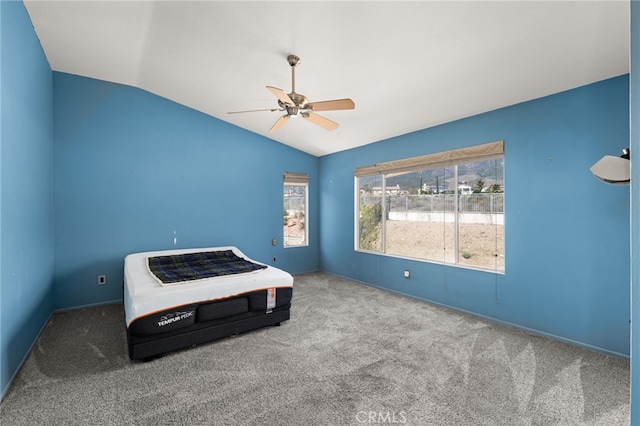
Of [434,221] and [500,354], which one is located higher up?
[434,221]

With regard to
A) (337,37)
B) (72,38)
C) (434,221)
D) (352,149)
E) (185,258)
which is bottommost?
(185,258)

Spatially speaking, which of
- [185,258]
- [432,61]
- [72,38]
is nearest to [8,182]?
[72,38]

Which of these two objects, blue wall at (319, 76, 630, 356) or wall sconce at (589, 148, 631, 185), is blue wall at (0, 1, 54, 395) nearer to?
blue wall at (319, 76, 630, 356)

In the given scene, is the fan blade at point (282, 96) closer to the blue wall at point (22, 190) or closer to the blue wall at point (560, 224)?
the blue wall at point (22, 190)

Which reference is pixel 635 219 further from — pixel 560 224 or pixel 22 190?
pixel 22 190

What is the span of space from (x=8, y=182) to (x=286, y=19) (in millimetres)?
2523

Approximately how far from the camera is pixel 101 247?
420 cm

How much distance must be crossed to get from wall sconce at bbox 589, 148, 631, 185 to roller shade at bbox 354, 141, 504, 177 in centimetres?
115

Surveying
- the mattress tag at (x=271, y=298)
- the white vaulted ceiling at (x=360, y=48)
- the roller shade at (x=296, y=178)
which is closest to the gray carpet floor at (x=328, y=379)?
the mattress tag at (x=271, y=298)

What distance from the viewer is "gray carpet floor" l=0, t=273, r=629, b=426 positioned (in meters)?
1.96

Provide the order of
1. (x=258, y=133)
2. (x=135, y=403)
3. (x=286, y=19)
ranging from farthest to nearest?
1. (x=258, y=133)
2. (x=286, y=19)
3. (x=135, y=403)

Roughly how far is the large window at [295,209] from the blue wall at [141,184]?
26 centimetres

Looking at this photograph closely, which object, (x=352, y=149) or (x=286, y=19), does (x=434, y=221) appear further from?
(x=286, y=19)

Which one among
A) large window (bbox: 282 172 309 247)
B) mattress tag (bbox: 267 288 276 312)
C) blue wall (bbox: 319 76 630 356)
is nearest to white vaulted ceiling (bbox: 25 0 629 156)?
blue wall (bbox: 319 76 630 356)
